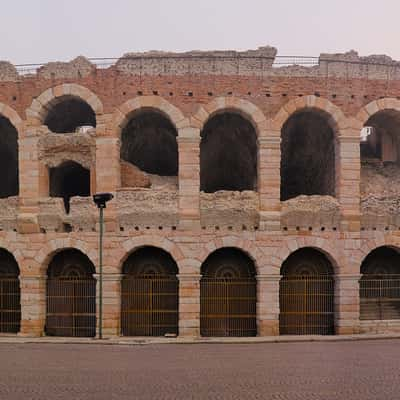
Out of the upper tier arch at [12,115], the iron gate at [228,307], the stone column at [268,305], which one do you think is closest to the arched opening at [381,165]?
the stone column at [268,305]

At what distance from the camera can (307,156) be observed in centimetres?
2194

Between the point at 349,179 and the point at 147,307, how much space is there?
26.1ft

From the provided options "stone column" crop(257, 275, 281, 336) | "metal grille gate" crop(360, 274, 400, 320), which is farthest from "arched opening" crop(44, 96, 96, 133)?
"metal grille gate" crop(360, 274, 400, 320)

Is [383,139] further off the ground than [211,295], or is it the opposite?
[383,139]

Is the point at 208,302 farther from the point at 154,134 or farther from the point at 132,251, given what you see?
the point at 154,134

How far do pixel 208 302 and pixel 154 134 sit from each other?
6995 mm

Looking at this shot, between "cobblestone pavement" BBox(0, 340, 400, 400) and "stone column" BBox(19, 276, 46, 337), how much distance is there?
113 inches

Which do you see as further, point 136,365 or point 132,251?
point 132,251

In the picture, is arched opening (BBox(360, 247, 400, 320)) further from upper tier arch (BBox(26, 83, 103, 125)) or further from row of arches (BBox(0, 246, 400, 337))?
upper tier arch (BBox(26, 83, 103, 125))

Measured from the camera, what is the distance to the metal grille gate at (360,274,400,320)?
19.7 metres

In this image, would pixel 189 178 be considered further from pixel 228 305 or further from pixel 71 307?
pixel 71 307

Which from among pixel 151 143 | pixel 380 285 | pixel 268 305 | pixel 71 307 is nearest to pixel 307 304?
pixel 268 305

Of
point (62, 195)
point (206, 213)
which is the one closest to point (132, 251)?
point (206, 213)

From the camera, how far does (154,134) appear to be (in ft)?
72.8
